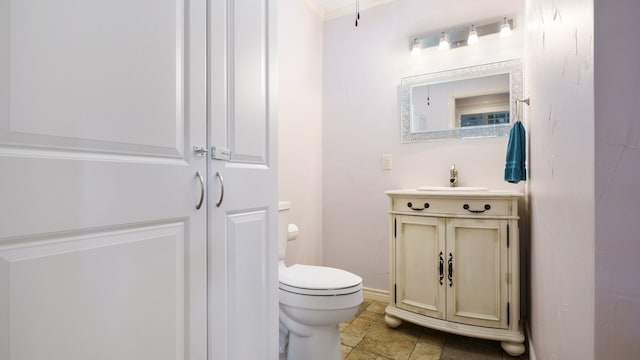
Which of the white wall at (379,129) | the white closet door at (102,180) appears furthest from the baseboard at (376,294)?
the white closet door at (102,180)

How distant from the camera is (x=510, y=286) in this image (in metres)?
1.62

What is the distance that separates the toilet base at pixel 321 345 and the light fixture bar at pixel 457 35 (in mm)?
1966

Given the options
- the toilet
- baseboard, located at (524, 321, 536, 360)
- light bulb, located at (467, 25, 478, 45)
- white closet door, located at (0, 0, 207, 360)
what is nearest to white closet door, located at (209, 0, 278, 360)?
white closet door, located at (0, 0, 207, 360)

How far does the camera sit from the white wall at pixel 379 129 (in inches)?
80.5

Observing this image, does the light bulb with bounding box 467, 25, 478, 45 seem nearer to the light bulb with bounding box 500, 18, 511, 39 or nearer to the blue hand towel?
the light bulb with bounding box 500, 18, 511, 39

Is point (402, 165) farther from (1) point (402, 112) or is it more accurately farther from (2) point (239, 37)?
(2) point (239, 37)

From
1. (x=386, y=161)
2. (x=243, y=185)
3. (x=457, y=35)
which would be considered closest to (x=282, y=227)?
(x=243, y=185)

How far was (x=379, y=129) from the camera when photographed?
2393 millimetres

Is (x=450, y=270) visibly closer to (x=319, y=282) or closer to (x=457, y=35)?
(x=319, y=282)

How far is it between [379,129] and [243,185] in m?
1.61

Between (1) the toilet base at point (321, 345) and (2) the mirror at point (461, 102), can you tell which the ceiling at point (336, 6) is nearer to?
(2) the mirror at point (461, 102)
